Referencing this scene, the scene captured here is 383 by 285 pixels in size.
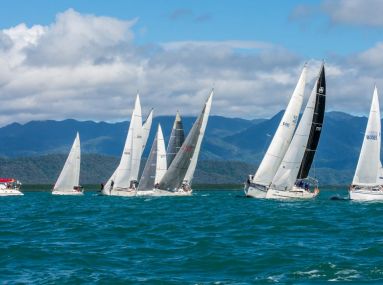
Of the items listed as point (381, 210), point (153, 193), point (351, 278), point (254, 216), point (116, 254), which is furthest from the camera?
point (153, 193)

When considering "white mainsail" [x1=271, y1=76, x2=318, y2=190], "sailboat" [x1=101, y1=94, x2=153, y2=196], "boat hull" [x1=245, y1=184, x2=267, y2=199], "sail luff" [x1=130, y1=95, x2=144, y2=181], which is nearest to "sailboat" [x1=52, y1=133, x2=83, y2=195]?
"sailboat" [x1=101, y1=94, x2=153, y2=196]

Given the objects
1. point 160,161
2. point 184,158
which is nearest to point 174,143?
point 160,161

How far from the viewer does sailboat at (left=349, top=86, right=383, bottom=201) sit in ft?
254

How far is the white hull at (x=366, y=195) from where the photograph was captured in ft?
253

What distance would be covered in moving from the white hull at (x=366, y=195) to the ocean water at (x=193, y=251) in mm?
32746

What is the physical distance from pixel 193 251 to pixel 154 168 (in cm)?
6438

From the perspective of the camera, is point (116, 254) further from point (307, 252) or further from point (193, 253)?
point (307, 252)

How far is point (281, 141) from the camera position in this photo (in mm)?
79000

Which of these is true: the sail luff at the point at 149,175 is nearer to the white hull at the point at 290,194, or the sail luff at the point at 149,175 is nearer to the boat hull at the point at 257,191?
the boat hull at the point at 257,191

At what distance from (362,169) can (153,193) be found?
25442 millimetres

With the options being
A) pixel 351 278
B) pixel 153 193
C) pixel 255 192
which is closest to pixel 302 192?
pixel 255 192

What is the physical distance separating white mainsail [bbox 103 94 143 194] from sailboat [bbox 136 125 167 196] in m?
2.88

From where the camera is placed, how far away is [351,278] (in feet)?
83.8

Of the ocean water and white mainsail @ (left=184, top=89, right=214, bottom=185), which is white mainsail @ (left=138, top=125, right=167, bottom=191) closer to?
white mainsail @ (left=184, top=89, right=214, bottom=185)
